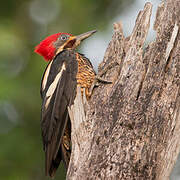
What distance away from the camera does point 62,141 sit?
4473 mm

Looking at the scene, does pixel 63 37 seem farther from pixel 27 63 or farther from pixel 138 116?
pixel 138 116

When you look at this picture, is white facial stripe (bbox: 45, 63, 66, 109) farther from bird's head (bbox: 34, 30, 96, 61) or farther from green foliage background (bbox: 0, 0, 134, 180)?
green foliage background (bbox: 0, 0, 134, 180)

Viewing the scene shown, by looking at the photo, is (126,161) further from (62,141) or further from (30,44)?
(30,44)

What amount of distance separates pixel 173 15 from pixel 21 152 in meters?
4.29

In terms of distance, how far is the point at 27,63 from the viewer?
7.88 metres

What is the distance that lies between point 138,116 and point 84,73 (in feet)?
4.55

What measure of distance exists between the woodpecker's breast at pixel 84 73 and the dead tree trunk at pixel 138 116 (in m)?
0.59

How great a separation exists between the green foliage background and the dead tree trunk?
120 inches

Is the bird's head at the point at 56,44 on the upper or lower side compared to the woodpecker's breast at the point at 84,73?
upper

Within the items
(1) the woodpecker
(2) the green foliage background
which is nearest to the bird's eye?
(1) the woodpecker

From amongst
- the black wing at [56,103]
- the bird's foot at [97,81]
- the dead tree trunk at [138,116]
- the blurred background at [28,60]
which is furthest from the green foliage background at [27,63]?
the dead tree trunk at [138,116]

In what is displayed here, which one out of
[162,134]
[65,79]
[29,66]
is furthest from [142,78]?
[29,66]

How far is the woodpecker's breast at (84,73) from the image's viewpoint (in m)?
4.62

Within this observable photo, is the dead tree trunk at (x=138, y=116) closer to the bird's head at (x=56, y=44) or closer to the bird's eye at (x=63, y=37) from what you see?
the bird's head at (x=56, y=44)
